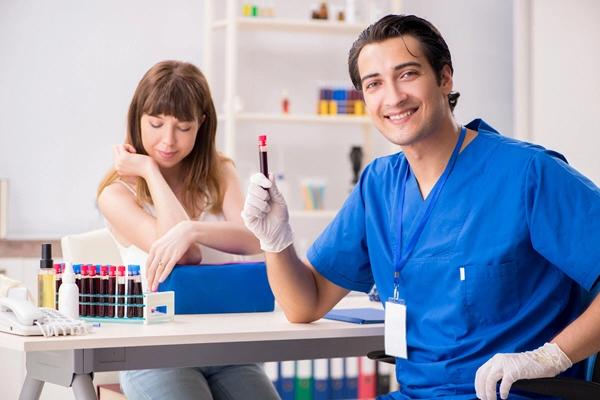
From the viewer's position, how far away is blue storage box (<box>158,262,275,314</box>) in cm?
175

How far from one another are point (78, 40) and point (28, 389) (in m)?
2.41

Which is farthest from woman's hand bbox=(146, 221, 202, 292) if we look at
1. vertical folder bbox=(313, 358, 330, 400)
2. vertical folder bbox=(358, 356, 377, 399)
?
vertical folder bbox=(358, 356, 377, 399)

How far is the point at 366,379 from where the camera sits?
3324mm

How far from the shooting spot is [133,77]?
12.7 feet

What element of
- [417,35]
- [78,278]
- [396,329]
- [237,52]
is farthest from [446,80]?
[237,52]

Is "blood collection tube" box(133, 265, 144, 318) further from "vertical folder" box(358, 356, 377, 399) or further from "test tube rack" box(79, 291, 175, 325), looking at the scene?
"vertical folder" box(358, 356, 377, 399)

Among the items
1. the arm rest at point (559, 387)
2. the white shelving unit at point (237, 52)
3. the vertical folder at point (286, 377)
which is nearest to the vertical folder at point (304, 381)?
the vertical folder at point (286, 377)

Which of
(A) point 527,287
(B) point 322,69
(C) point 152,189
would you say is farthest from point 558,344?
(B) point 322,69

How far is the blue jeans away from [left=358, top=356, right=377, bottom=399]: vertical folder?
1.42m

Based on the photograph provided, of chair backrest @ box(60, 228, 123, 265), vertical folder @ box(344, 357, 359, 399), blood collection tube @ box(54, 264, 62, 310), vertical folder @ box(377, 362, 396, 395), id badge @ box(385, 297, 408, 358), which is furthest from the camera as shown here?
vertical folder @ box(377, 362, 396, 395)

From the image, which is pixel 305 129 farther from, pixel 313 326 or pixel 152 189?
pixel 313 326

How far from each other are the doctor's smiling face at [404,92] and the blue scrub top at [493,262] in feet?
0.35

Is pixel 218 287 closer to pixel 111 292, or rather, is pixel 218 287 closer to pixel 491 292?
pixel 111 292

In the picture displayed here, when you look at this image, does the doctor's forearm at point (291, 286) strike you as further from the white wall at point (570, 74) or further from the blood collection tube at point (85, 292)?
the white wall at point (570, 74)
